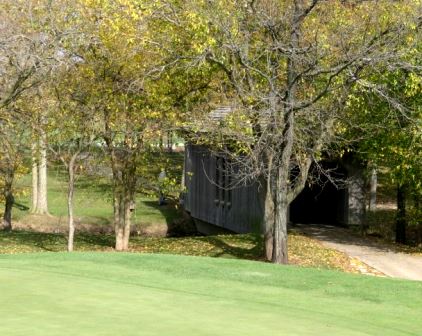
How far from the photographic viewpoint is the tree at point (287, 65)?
62.4ft

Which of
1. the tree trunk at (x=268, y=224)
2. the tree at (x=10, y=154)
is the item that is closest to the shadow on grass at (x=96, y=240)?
the tree at (x=10, y=154)

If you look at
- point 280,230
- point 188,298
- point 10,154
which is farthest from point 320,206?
point 188,298

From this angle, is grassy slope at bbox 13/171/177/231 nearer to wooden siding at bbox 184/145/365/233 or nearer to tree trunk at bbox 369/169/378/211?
wooden siding at bbox 184/145/365/233

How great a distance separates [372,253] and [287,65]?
7.21m

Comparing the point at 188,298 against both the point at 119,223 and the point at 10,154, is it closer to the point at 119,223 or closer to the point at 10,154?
the point at 119,223

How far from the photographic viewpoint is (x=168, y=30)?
21031 mm

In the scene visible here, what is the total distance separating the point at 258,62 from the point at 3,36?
7.43m

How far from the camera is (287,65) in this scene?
19.8 meters

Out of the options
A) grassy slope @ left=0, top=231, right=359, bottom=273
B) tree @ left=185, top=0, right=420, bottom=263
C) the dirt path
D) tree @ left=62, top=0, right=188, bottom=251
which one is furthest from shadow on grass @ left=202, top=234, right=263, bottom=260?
tree @ left=62, top=0, right=188, bottom=251

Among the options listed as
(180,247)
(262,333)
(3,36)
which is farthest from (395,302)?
(3,36)

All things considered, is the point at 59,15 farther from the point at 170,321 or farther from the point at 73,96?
the point at 170,321

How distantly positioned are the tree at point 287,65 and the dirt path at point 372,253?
3064mm

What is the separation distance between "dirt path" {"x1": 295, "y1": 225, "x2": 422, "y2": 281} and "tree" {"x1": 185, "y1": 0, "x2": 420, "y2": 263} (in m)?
3.06

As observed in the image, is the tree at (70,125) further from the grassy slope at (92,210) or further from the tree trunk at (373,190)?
the grassy slope at (92,210)
